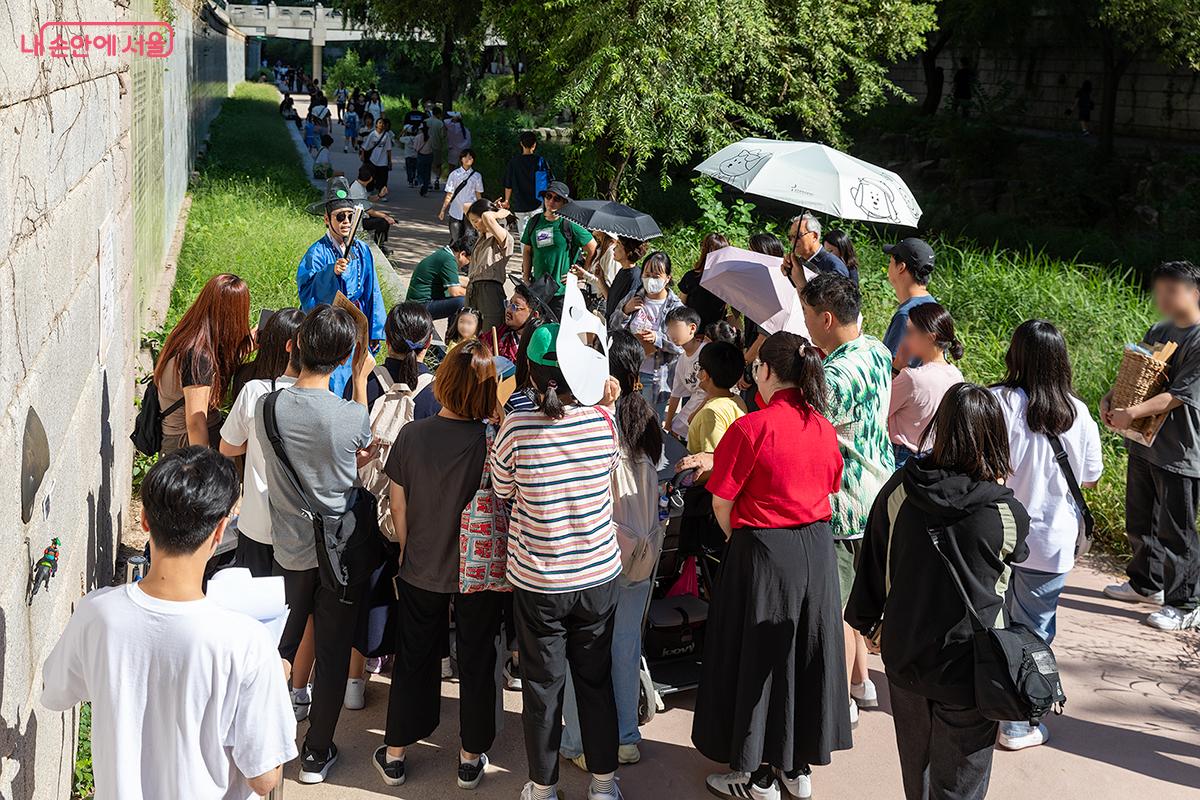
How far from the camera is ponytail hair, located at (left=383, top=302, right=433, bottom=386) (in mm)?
5410

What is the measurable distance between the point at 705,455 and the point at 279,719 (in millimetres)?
2552

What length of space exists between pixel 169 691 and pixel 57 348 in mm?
1553

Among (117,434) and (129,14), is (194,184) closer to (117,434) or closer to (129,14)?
(129,14)

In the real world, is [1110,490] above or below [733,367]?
below

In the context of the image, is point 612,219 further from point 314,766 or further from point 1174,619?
point 314,766

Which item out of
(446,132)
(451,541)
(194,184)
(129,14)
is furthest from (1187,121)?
(451,541)

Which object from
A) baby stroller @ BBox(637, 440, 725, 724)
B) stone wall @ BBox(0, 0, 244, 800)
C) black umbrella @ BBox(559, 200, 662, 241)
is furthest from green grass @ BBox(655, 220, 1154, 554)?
stone wall @ BBox(0, 0, 244, 800)

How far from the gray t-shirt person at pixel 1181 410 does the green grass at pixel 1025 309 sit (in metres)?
1.59

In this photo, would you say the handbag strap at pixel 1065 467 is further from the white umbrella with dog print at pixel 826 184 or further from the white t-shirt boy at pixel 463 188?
the white t-shirt boy at pixel 463 188

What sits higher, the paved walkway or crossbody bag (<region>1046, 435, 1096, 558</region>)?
crossbody bag (<region>1046, 435, 1096, 558</region>)

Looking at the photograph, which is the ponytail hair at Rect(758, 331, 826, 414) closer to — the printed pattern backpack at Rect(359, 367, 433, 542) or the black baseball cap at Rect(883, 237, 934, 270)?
the printed pattern backpack at Rect(359, 367, 433, 542)

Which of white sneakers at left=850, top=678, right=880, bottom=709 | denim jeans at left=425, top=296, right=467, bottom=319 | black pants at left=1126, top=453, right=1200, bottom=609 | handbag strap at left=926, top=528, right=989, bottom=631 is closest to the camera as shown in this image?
handbag strap at left=926, top=528, right=989, bottom=631

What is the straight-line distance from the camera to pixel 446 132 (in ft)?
70.1

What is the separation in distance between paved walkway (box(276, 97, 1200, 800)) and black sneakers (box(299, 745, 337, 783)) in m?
0.04
